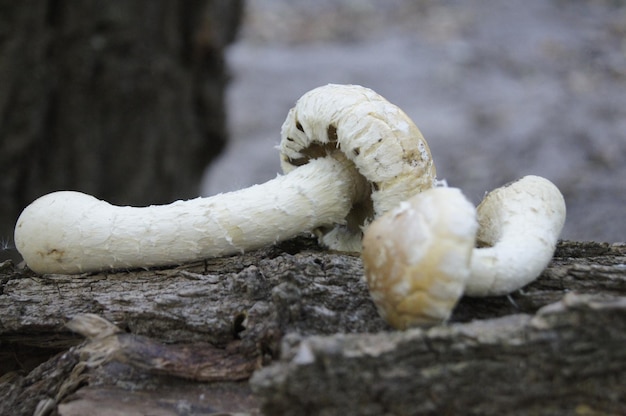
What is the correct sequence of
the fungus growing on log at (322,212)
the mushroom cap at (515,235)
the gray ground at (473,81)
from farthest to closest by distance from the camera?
1. the gray ground at (473,81)
2. the fungus growing on log at (322,212)
3. the mushroom cap at (515,235)

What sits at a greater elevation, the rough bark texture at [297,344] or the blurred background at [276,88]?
the blurred background at [276,88]

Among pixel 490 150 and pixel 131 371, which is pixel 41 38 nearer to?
pixel 131 371

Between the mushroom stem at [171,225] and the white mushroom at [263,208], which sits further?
the mushroom stem at [171,225]

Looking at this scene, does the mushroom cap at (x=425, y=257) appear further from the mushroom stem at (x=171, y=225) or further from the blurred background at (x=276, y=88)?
the blurred background at (x=276, y=88)

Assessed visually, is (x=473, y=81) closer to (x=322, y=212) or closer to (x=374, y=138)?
(x=322, y=212)

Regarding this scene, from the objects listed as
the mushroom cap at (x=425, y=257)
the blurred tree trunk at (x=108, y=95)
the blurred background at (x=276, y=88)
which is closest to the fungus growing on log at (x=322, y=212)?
the mushroom cap at (x=425, y=257)

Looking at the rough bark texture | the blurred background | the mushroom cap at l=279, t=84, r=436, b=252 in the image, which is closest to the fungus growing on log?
the mushroom cap at l=279, t=84, r=436, b=252
